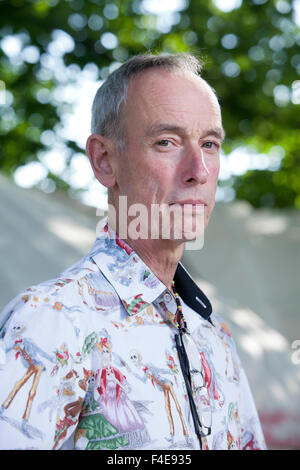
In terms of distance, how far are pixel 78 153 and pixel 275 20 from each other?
201 centimetres

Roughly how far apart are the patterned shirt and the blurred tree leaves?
3433 mm

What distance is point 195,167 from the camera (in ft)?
3.60

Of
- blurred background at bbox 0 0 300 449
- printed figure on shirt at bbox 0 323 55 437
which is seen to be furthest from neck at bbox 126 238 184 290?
blurred background at bbox 0 0 300 449

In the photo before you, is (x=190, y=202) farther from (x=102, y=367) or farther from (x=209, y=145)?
(x=102, y=367)

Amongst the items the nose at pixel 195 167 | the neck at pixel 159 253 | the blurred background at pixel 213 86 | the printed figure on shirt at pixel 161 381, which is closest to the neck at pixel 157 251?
the neck at pixel 159 253

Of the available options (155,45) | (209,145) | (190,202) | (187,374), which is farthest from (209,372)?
(155,45)

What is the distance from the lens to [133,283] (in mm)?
1086

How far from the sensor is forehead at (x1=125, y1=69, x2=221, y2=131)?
3.63 feet

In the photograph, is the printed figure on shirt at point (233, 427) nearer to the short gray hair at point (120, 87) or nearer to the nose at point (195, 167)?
the nose at point (195, 167)

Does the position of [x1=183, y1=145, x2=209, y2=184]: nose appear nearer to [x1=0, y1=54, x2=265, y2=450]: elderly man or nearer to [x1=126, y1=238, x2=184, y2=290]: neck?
[x1=0, y1=54, x2=265, y2=450]: elderly man

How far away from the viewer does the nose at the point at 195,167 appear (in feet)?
3.60

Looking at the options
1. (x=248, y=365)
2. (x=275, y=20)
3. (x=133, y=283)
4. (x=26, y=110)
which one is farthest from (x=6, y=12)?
(x=133, y=283)

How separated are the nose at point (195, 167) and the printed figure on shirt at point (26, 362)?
43cm
